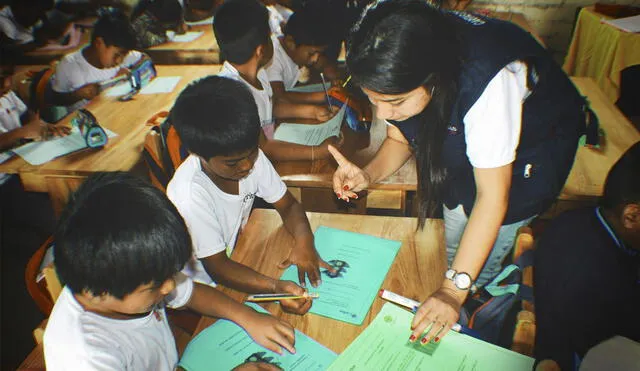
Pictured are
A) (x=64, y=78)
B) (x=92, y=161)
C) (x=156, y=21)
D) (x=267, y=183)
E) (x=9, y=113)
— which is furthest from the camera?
(x=156, y=21)

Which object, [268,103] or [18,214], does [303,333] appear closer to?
[268,103]

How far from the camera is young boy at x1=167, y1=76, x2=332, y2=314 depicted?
1.09 m

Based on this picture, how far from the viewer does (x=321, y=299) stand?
101 cm

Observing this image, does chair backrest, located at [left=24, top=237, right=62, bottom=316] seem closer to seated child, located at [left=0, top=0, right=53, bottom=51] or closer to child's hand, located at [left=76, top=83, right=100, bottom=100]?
child's hand, located at [left=76, top=83, right=100, bottom=100]

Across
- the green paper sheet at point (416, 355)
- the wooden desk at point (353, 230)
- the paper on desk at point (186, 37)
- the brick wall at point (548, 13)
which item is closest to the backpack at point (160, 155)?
the wooden desk at point (353, 230)

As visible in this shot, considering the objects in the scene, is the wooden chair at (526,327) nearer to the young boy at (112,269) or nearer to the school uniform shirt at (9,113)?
the young boy at (112,269)

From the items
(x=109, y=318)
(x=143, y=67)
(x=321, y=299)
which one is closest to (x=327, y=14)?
(x=143, y=67)

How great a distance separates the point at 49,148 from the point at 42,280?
3.48ft

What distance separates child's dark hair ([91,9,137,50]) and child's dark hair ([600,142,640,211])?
2.46 meters

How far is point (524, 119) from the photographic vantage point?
40.8 inches

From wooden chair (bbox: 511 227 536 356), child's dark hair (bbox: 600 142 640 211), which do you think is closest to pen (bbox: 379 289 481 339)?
wooden chair (bbox: 511 227 536 356)

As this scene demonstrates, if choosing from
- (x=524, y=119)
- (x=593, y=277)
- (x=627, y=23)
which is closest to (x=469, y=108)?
(x=524, y=119)

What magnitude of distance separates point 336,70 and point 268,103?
2.58 feet

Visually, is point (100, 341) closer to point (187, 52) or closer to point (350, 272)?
point (350, 272)
